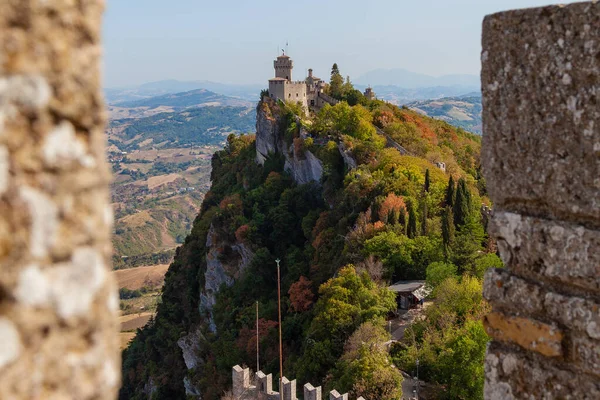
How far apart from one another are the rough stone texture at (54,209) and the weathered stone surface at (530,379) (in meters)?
2.42

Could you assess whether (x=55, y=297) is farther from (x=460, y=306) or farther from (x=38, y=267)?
(x=460, y=306)

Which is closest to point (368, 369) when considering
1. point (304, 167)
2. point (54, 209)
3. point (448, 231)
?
point (448, 231)

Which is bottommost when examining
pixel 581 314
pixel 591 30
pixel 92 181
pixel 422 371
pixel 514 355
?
pixel 422 371

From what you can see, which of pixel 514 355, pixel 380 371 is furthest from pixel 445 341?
pixel 514 355

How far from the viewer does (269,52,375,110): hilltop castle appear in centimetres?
5450

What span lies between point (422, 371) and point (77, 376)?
58.6ft

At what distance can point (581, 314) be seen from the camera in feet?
10.1

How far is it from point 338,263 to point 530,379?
2637 centimetres

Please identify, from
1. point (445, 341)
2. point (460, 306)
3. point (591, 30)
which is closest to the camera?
point (591, 30)

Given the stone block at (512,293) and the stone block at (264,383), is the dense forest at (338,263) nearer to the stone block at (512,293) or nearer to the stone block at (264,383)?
the stone block at (264,383)

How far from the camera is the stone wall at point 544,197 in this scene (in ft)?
9.89

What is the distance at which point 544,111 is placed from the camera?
3146 mm

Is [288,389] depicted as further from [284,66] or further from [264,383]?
[284,66]

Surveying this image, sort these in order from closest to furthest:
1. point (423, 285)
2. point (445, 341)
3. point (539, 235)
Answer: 1. point (539, 235)
2. point (445, 341)
3. point (423, 285)
